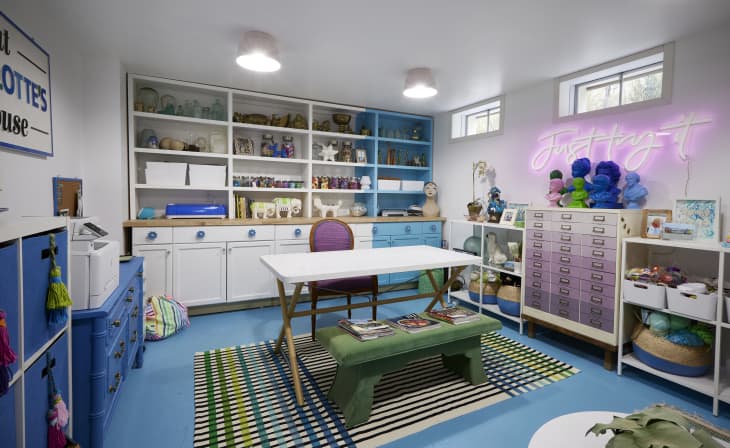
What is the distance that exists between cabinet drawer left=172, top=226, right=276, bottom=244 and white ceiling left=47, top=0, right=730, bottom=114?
5.08ft

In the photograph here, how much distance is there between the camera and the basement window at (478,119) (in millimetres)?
4338

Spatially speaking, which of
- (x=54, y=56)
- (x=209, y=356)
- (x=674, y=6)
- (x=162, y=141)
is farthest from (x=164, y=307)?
(x=674, y=6)

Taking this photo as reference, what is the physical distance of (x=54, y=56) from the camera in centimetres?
249

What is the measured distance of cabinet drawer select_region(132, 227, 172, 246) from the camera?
347 cm

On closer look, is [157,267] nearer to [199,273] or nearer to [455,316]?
[199,273]

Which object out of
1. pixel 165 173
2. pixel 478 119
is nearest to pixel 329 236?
pixel 165 173

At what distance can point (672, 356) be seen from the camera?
2.41 m

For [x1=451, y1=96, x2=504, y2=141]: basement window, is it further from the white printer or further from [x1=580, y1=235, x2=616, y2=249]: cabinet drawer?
the white printer

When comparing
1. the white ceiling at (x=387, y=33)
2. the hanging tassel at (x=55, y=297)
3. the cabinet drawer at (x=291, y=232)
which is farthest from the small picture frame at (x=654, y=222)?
the hanging tassel at (x=55, y=297)

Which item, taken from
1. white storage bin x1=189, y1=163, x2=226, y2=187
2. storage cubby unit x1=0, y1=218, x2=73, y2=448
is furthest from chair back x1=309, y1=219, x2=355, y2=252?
storage cubby unit x1=0, y1=218, x2=73, y2=448

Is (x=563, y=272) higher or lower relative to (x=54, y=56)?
lower

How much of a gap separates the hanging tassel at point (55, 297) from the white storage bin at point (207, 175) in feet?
8.93

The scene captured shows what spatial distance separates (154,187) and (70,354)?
99.4 inches

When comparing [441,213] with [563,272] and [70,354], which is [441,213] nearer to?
[563,272]
